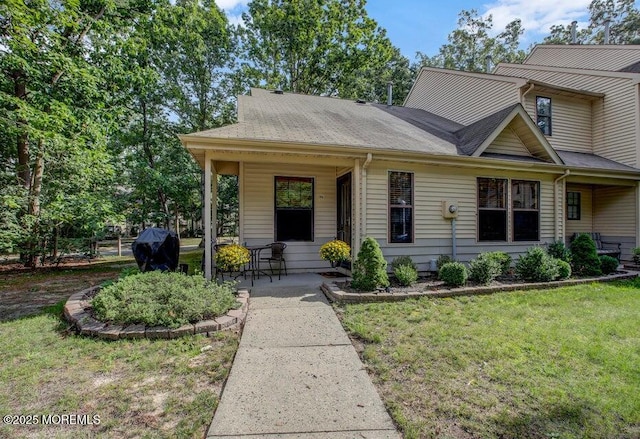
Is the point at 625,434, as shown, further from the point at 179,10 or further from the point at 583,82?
the point at 179,10

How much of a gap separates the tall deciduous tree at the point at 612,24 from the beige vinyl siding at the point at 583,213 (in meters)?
21.9

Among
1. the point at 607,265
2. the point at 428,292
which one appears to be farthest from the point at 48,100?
the point at 607,265

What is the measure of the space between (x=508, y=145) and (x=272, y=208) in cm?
660

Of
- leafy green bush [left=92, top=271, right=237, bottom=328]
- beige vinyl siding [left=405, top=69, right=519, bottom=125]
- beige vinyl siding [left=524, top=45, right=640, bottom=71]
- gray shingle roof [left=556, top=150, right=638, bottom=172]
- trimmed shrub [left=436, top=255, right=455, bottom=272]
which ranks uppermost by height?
beige vinyl siding [left=524, top=45, right=640, bottom=71]

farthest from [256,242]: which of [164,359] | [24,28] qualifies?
[24,28]

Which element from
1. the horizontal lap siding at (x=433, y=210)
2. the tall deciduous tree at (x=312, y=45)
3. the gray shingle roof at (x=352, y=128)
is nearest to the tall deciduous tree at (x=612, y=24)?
the tall deciduous tree at (x=312, y=45)

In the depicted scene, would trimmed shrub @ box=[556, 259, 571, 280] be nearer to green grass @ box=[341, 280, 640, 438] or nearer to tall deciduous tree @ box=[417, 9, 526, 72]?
green grass @ box=[341, 280, 640, 438]

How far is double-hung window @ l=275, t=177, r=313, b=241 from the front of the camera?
312 inches

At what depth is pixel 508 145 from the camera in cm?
834

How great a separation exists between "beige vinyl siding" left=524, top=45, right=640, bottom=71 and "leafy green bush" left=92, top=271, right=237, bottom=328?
16823 millimetres

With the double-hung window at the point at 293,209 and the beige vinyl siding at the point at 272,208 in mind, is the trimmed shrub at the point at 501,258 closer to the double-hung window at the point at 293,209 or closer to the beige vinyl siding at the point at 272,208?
the beige vinyl siding at the point at 272,208

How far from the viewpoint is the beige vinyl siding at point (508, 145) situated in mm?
8203

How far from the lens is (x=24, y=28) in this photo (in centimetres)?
779

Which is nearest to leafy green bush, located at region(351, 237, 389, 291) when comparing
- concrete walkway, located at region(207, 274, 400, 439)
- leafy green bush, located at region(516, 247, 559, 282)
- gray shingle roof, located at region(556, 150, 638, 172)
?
concrete walkway, located at region(207, 274, 400, 439)
